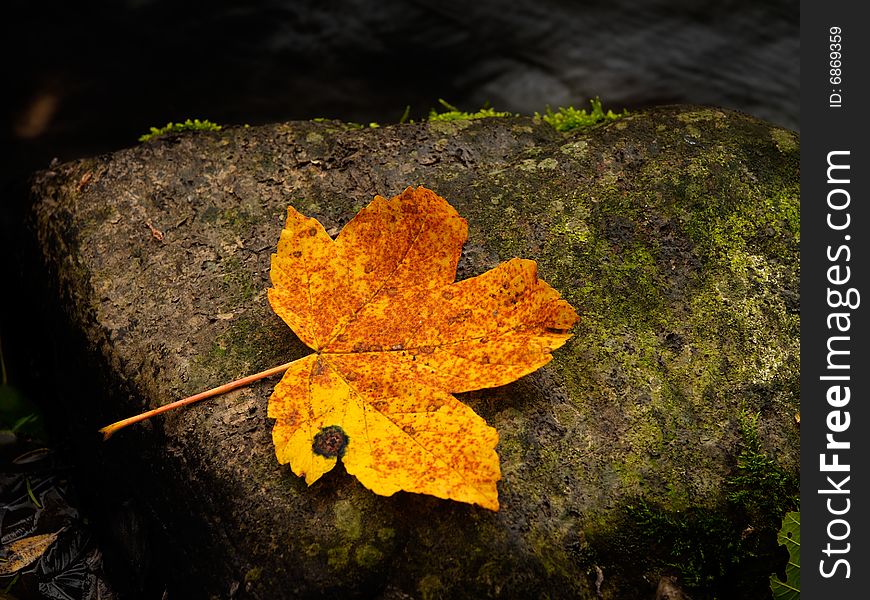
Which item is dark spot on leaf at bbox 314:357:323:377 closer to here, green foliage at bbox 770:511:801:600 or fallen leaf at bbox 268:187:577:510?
fallen leaf at bbox 268:187:577:510

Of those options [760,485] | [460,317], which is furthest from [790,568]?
[460,317]

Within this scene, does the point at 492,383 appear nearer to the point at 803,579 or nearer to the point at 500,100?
the point at 803,579

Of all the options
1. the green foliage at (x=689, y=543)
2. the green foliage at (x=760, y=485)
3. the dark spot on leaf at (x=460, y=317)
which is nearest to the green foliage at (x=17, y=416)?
the dark spot on leaf at (x=460, y=317)

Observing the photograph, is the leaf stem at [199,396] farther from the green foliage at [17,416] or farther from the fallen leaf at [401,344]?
the green foliage at [17,416]

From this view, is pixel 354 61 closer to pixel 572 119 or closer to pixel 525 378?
pixel 572 119

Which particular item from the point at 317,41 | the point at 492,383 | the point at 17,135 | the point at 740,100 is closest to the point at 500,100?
the point at 317,41

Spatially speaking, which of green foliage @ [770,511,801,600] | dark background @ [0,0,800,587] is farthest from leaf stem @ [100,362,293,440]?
dark background @ [0,0,800,587]
